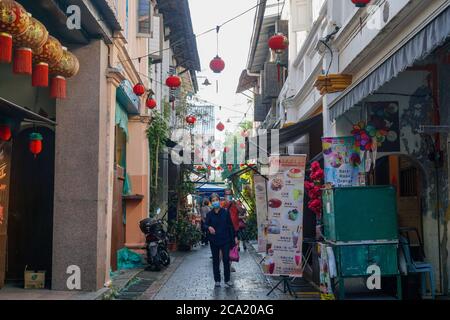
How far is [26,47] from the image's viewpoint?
725 cm

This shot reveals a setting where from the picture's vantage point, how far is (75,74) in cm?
976

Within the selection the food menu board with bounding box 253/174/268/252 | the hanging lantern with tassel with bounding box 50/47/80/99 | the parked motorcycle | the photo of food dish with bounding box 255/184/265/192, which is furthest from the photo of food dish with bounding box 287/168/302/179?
the parked motorcycle

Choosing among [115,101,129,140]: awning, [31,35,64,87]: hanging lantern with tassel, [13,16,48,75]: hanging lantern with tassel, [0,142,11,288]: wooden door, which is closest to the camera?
[13,16,48,75]: hanging lantern with tassel

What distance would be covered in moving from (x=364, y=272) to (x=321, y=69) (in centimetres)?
590

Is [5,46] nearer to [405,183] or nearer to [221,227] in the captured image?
[221,227]

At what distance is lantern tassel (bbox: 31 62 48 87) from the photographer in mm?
8047

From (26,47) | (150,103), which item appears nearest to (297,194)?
(26,47)

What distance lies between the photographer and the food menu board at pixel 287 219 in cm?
1031

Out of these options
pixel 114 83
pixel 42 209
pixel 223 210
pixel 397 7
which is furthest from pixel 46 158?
pixel 397 7

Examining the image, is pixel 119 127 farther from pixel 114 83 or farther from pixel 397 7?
pixel 397 7

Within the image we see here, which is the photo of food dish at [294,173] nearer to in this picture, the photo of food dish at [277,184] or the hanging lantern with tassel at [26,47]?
the photo of food dish at [277,184]

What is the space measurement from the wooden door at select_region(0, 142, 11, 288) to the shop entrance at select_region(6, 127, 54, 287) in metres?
0.75

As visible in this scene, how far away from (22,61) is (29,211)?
4.43 m

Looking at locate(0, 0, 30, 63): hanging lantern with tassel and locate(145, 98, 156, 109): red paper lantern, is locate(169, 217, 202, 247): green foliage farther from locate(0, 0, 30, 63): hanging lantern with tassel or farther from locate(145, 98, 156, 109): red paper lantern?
locate(0, 0, 30, 63): hanging lantern with tassel
